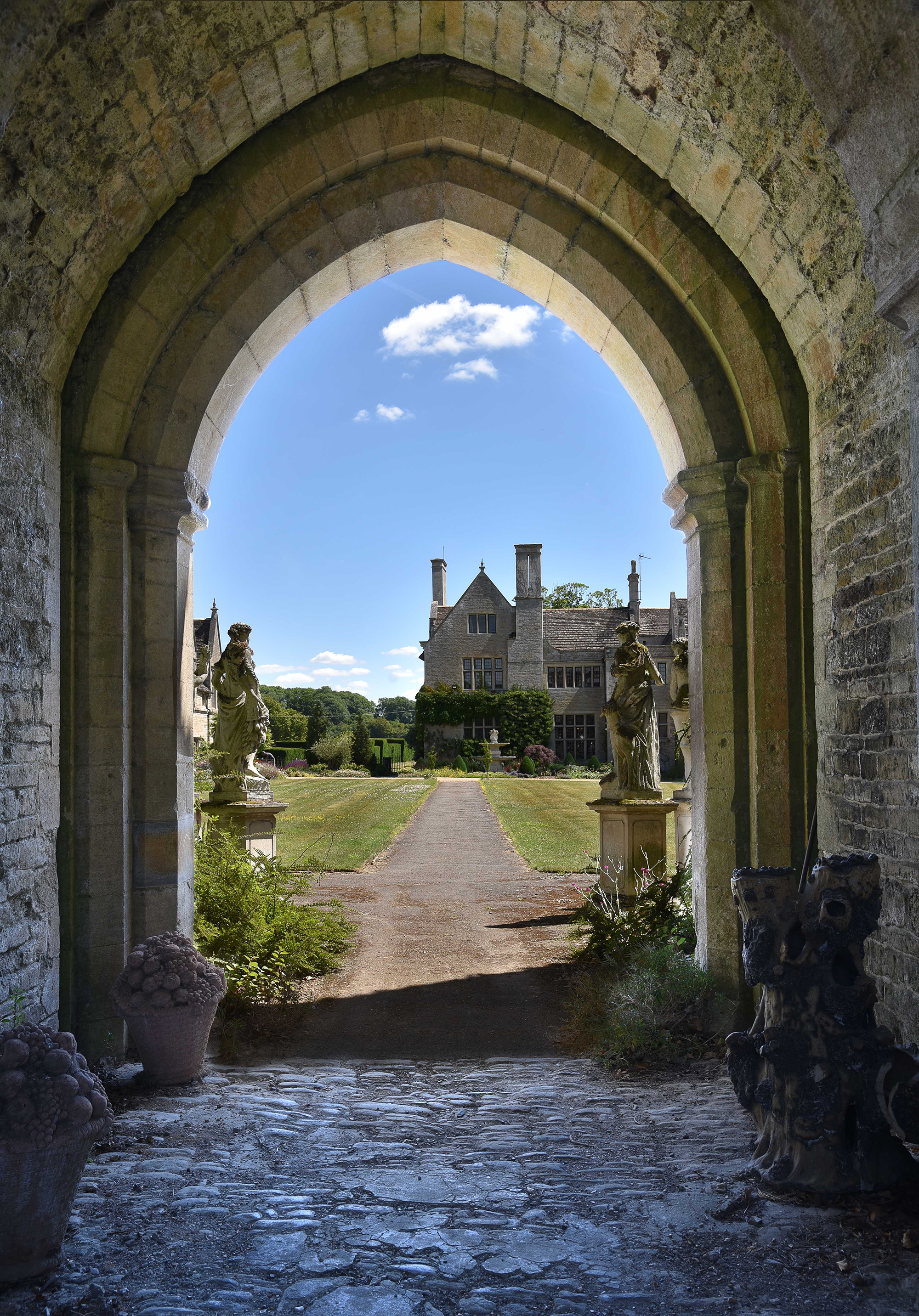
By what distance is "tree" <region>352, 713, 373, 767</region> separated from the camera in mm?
29797

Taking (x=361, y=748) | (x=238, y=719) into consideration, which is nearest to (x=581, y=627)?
(x=361, y=748)

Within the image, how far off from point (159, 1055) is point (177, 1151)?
88 centimetres

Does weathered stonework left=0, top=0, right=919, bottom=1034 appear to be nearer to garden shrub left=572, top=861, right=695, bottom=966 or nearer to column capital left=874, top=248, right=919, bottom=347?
column capital left=874, top=248, right=919, bottom=347

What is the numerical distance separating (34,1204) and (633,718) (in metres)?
6.29

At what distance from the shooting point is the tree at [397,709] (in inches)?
3287

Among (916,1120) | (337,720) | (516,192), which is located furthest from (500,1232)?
(337,720)

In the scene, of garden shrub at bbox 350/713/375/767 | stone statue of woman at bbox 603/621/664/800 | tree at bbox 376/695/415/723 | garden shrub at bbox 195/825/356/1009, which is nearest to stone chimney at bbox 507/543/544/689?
garden shrub at bbox 350/713/375/767

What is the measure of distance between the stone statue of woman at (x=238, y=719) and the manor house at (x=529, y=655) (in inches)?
921

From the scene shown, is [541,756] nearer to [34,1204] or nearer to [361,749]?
[361,749]

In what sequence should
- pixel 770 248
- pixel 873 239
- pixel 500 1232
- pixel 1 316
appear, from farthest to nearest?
1. pixel 770 248
2. pixel 1 316
3. pixel 873 239
4. pixel 500 1232

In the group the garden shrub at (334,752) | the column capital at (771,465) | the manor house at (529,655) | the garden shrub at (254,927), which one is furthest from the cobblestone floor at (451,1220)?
the manor house at (529,655)

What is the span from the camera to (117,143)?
388 cm

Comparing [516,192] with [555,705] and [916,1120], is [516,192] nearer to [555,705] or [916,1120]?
[916,1120]

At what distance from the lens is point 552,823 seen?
14781mm
